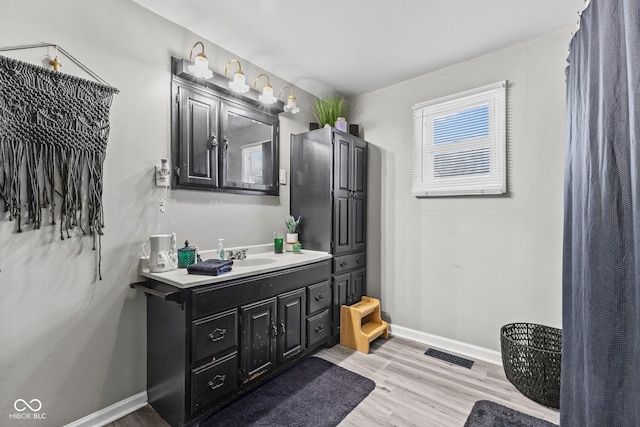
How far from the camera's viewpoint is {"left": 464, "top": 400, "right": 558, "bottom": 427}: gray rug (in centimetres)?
171

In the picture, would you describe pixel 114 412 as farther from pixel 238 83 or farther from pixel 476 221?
pixel 476 221

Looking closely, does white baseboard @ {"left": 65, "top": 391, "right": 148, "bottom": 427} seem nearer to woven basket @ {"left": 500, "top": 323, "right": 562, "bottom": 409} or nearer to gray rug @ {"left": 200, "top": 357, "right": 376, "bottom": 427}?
gray rug @ {"left": 200, "top": 357, "right": 376, "bottom": 427}

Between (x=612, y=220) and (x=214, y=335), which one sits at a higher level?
(x=612, y=220)

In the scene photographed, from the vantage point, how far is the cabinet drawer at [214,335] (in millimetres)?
1640

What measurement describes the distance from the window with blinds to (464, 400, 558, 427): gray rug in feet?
5.05

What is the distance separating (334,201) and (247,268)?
1059 mm

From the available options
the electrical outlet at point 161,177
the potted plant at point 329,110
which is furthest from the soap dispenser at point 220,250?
the potted plant at point 329,110

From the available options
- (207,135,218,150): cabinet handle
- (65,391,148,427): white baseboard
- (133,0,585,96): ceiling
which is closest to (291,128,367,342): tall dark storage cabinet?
(133,0,585,96): ceiling

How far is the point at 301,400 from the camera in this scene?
75.3 inches

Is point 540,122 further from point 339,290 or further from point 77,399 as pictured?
point 77,399

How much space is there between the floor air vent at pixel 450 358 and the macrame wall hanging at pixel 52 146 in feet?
8.58

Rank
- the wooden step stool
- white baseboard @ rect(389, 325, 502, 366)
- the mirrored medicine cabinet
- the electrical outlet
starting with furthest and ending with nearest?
the wooden step stool → white baseboard @ rect(389, 325, 502, 366) → the mirrored medicine cabinet → the electrical outlet

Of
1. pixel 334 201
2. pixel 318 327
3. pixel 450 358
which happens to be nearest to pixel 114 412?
pixel 318 327

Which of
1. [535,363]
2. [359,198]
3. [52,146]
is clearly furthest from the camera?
[359,198]
